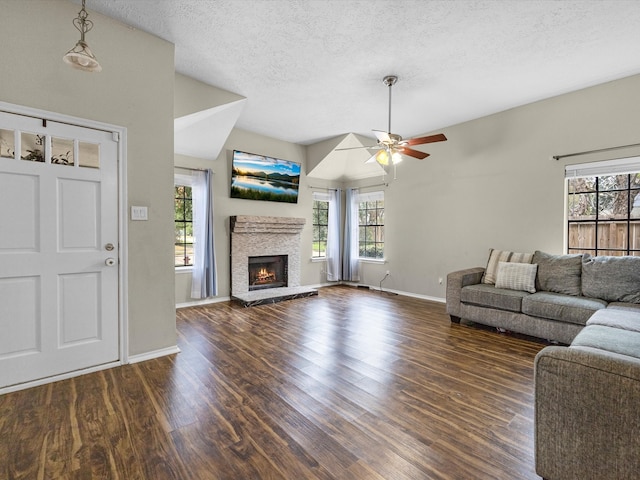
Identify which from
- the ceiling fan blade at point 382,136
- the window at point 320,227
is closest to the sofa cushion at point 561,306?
the ceiling fan blade at point 382,136

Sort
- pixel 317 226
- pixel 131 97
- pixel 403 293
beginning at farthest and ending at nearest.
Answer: pixel 317 226 < pixel 403 293 < pixel 131 97

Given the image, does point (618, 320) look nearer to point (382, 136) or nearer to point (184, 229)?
point (382, 136)

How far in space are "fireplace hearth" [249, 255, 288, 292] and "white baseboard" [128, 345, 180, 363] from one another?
8.71ft

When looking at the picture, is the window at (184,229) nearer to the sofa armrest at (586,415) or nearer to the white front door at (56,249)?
the white front door at (56,249)

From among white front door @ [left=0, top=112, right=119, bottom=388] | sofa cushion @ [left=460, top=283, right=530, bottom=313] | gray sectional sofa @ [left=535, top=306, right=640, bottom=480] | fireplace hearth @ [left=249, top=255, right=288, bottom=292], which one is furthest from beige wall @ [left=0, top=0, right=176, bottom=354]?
sofa cushion @ [left=460, top=283, right=530, bottom=313]

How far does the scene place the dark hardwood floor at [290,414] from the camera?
1518mm

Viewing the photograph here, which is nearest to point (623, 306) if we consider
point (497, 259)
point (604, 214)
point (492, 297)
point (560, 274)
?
point (560, 274)

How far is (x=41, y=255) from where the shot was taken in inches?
91.7

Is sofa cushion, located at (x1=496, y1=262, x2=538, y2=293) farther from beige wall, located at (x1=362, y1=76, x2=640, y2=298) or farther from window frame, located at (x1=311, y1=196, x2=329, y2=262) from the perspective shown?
window frame, located at (x1=311, y1=196, x2=329, y2=262)

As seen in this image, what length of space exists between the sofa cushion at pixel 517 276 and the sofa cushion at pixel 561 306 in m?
0.18

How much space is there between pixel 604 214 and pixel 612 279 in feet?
3.56

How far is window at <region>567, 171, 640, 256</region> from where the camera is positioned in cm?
358

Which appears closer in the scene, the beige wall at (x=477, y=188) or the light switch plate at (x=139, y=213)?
the light switch plate at (x=139, y=213)

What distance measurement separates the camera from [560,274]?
3512 mm
